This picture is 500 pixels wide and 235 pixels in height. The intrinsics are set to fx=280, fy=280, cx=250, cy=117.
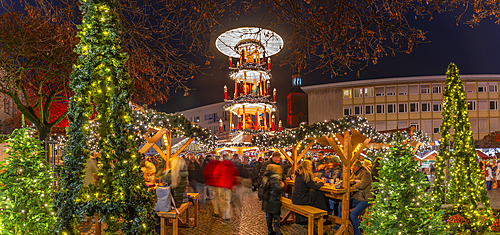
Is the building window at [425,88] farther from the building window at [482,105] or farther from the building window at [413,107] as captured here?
the building window at [482,105]

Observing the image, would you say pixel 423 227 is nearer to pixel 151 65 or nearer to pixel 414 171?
pixel 414 171

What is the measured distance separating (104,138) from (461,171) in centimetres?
633

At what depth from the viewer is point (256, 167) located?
1574 centimetres

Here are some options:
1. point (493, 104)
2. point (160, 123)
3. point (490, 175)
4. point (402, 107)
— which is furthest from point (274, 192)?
point (493, 104)

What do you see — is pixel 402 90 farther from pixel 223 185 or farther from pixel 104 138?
pixel 104 138

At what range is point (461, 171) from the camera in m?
5.53

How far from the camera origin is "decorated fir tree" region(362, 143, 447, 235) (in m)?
3.46

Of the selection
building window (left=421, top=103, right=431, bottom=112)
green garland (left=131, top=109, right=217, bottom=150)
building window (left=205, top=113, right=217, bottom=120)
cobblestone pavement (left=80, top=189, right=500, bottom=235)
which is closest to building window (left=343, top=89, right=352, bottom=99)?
building window (left=421, top=103, right=431, bottom=112)

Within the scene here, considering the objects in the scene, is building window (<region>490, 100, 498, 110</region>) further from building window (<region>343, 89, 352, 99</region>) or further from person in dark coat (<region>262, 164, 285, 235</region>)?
person in dark coat (<region>262, 164, 285, 235</region>)

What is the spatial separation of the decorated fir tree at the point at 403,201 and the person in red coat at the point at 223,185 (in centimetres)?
418

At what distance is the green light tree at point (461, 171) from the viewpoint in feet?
17.8

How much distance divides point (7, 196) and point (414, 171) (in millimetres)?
4891

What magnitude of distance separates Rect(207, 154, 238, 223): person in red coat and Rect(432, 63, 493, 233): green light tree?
4.53m

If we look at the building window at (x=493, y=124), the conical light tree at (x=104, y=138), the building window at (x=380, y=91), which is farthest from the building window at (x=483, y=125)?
the conical light tree at (x=104, y=138)
